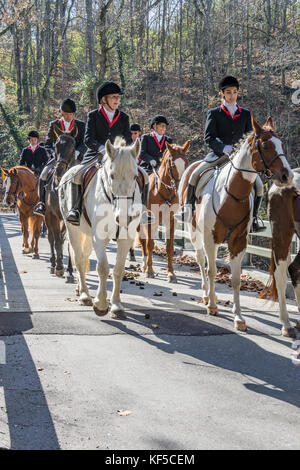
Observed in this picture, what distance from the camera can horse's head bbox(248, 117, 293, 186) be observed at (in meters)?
6.61

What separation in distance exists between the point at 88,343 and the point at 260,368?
79.0 inches

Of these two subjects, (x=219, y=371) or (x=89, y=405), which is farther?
(x=219, y=371)

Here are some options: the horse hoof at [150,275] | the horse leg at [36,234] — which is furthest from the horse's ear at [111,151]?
the horse leg at [36,234]

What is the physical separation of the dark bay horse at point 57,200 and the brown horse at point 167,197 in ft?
6.28

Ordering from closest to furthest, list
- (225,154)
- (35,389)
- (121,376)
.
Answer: (35,389), (121,376), (225,154)

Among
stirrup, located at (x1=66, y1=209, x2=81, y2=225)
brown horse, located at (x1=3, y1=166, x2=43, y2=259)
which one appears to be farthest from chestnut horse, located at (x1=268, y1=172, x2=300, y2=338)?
brown horse, located at (x1=3, y1=166, x2=43, y2=259)

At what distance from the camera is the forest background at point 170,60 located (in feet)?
87.0

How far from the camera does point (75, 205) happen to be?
8555mm

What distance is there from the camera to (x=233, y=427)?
4.15 m

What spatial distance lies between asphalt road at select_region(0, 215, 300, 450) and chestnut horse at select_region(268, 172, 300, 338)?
2.11 feet

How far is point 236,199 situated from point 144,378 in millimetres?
3372

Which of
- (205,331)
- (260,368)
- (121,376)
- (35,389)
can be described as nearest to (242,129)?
(205,331)
